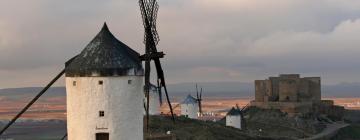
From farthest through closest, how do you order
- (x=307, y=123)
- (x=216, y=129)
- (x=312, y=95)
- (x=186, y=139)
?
(x=312, y=95) → (x=307, y=123) → (x=216, y=129) → (x=186, y=139)

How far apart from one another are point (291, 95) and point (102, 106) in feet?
220

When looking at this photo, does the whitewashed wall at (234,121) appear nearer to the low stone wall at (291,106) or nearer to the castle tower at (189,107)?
the castle tower at (189,107)

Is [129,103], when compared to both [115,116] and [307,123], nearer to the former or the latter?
[115,116]

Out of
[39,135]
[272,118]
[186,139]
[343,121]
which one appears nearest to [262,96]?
[272,118]

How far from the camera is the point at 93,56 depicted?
42.8 feet

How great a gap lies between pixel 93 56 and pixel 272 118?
64108 millimetres

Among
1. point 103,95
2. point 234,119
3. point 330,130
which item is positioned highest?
point 103,95

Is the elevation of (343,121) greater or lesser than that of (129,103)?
lesser

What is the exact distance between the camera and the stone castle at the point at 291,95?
7631 centimetres

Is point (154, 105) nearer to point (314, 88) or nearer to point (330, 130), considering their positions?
point (330, 130)

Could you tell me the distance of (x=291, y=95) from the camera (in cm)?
7756

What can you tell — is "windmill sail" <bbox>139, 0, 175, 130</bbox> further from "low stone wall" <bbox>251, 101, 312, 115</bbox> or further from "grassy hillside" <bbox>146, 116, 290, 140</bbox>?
"low stone wall" <bbox>251, 101, 312, 115</bbox>

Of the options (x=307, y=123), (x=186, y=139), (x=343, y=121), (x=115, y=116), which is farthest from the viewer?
(x=343, y=121)

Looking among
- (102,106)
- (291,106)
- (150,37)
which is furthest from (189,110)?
(102,106)
